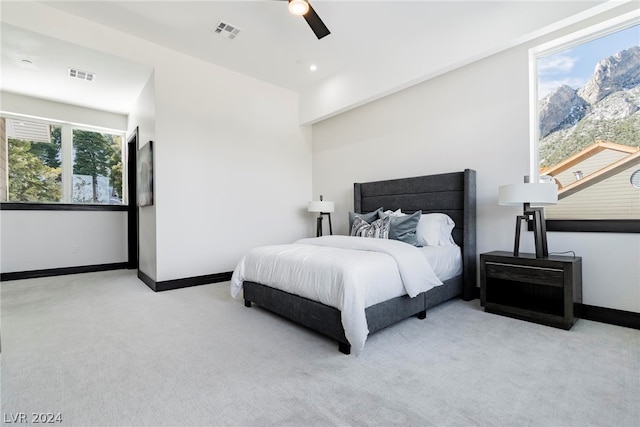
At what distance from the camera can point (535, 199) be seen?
264 cm

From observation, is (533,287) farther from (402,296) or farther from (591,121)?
(591,121)

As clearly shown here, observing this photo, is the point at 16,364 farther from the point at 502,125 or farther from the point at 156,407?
the point at 502,125

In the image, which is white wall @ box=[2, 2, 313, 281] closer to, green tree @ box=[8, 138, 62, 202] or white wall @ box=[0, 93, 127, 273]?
white wall @ box=[0, 93, 127, 273]

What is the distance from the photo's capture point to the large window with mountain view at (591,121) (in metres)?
2.71

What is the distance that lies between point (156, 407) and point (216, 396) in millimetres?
289

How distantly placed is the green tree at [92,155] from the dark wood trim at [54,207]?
22 centimetres

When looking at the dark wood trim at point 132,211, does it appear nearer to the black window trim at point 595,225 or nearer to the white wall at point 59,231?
the white wall at point 59,231

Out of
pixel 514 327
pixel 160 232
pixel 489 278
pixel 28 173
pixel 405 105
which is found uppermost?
pixel 405 105

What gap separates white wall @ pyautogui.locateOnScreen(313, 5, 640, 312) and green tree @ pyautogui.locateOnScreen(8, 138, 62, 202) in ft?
16.6

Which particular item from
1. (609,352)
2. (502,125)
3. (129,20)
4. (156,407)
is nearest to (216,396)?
(156,407)

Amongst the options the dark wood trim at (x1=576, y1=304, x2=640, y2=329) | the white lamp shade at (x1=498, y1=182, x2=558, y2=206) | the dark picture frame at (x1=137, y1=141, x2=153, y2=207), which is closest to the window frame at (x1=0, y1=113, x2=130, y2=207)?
the dark picture frame at (x1=137, y1=141, x2=153, y2=207)

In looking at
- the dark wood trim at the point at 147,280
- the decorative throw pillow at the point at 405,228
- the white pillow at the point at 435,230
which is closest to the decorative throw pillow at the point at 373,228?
the decorative throw pillow at the point at 405,228

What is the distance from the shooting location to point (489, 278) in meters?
3.01

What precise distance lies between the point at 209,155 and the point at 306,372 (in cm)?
353
